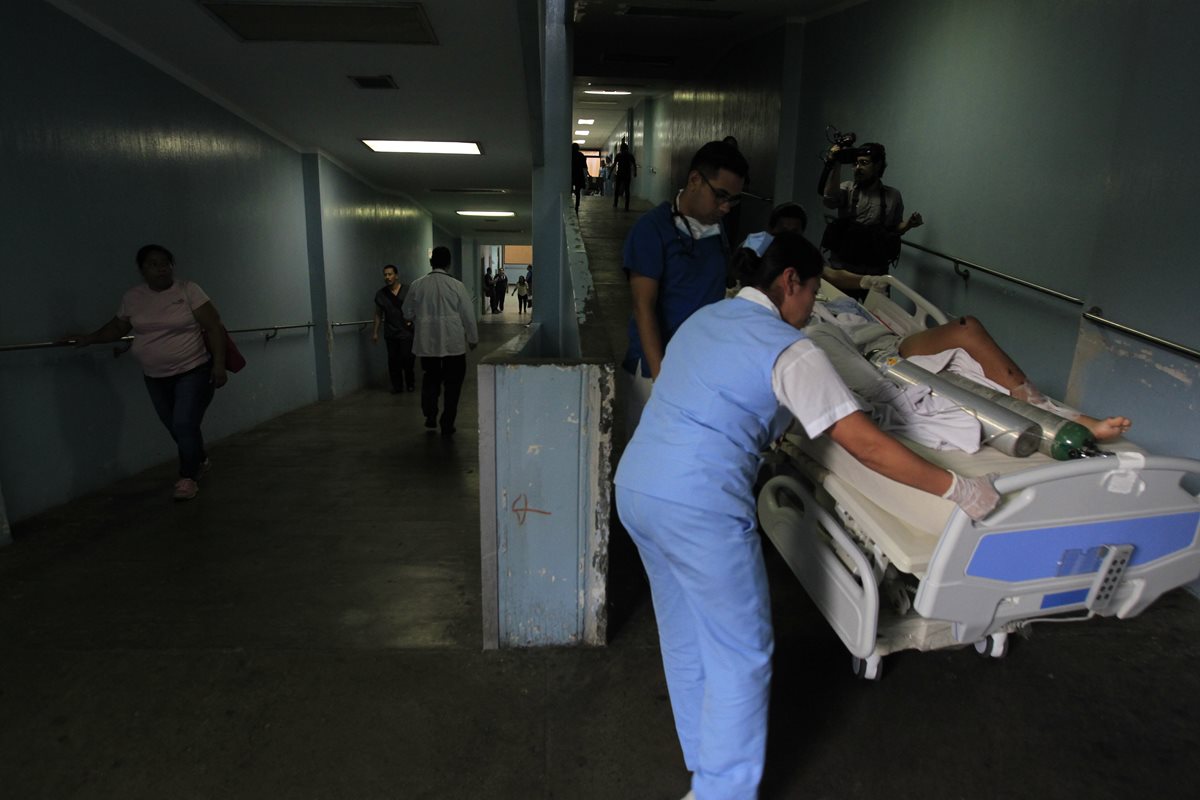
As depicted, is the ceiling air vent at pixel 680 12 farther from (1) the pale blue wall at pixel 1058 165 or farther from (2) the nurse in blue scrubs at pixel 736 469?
(2) the nurse in blue scrubs at pixel 736 469

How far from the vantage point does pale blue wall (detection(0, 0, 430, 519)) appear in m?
3.72

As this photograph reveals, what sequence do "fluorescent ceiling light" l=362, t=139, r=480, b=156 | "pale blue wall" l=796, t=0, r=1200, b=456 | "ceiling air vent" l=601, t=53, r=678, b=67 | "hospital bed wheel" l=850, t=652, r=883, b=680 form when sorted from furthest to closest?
"ceiling air vent" l=601, t=53, r=678, b=67, "fluorescent ceiling light" l=362, t=139, r=480, b=156, "pale blue wall" l=796, t=0, r=1200, b=456, "hospital bed wheel" l=850, t=652, r=883, b=680

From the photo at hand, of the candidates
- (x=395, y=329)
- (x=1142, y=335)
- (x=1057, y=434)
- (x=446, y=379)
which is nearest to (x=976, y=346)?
(x=1057, y=434)

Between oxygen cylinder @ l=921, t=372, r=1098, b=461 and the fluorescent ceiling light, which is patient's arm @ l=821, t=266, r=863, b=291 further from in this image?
the fluorescent ceiling light

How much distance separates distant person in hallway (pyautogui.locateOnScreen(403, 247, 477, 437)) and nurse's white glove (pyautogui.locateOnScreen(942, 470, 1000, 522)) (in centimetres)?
491

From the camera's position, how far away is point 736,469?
1710 mm

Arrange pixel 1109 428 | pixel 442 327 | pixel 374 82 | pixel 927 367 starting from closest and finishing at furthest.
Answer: pixel 1109 428, pixel 927 367, pixel 374 82, pixel 442 327

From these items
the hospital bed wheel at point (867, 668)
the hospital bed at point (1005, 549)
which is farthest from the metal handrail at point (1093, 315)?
the hospital bed wheel at point (867, 668)

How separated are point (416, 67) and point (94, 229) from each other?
2.61 metres

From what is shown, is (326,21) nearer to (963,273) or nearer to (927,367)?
(927,367)

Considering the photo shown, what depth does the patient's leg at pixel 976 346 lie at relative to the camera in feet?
9.14

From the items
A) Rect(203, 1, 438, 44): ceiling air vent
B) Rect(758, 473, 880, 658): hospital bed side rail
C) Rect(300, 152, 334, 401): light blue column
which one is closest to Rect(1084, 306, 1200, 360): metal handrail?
Rect(758, 473, 880, 658): hospital bed side rail

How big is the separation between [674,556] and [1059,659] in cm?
185

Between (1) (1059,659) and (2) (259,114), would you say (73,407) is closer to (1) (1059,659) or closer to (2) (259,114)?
(2) (259,114)
